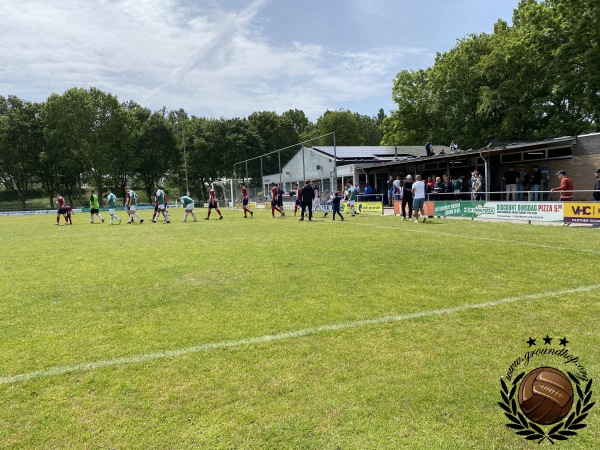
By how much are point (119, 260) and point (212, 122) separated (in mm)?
53169

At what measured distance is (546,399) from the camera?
2.51 meters

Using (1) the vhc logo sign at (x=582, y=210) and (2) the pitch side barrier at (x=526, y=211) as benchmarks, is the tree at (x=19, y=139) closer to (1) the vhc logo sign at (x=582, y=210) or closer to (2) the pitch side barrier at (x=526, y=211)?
(2) the pitch side barrier at (x=526, y=211)

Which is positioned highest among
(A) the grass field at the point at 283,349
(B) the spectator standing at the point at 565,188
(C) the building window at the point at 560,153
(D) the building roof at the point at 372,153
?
(D) the building roof at the point at 372,153

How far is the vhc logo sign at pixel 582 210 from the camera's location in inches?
541

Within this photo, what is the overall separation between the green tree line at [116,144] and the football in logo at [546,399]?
53.2 m

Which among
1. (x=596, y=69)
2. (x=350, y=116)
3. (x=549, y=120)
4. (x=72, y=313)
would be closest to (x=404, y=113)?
(x=549, y=120)

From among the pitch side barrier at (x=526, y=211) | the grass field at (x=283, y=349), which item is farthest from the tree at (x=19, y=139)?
the grass field at (x=283, y=349)

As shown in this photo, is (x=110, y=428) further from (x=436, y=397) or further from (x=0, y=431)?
(x=436, y=397)

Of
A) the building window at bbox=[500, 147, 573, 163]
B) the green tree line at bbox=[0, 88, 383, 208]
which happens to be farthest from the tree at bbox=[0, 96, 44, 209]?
the building window at bbox=[500, 147, 573, 163]

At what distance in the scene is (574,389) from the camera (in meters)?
2.76

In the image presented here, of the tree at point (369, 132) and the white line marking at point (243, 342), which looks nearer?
the white line marking at point (243, 342)

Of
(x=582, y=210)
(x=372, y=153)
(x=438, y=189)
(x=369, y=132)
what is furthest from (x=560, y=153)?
(x=369, y=132)

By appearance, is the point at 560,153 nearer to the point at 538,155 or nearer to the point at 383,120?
the point at 538,155

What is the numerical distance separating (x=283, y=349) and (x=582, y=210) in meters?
14.2
